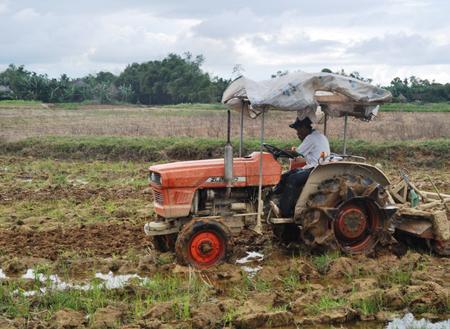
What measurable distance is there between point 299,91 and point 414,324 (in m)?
2.64

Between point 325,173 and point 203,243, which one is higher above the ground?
point 325,173

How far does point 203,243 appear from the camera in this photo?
691cm

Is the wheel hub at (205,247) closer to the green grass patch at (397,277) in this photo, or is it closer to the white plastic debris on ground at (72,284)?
A: the white plastic debris on ground at (72,284)

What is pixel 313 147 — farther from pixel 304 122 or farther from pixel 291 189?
pixel 291 189

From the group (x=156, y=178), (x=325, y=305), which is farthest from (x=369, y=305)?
(x=156, y=178)

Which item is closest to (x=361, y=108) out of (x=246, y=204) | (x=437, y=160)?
(x=246, y=204)

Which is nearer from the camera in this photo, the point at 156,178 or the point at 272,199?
the point at 156,178

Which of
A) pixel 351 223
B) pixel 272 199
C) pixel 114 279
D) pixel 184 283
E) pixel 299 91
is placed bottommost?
pixel 114 279

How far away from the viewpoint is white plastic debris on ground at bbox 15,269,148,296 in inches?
245

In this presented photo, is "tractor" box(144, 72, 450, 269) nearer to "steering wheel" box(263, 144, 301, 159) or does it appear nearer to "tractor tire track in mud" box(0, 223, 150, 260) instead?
"steering wheel" box(263, 144, 301, 159)

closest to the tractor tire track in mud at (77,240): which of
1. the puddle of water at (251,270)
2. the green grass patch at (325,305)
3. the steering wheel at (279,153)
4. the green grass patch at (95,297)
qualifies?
the green grass patch at (95,297)

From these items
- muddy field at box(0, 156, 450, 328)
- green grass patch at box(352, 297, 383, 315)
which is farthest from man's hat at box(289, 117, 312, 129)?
green grass patch at box(352, 297, 383, 315)

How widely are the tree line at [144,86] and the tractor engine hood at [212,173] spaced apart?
40.6 meters

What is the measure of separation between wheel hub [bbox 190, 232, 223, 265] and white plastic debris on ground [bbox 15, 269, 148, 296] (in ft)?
2.15
